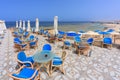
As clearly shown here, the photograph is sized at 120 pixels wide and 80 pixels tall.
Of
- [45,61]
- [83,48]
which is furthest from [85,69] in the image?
[83,48]

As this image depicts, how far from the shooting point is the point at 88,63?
17.2ft

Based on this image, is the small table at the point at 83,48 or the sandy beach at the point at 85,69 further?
the small table at the point at 83,48

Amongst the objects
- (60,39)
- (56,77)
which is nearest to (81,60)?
(56,77)

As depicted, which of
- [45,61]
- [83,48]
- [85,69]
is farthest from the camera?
[83,48]

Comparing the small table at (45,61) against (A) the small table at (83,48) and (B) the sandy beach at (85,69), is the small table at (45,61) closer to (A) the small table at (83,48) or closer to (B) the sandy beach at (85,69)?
(B) the sandy beach at (85,69)

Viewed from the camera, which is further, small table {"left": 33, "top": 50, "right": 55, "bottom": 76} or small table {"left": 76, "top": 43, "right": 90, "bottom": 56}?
small table {"left": 76, "top": 43, "right": 90, "bottom": 56}

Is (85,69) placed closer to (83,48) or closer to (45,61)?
(45,61)

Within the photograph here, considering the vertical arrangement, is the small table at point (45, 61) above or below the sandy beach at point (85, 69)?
above

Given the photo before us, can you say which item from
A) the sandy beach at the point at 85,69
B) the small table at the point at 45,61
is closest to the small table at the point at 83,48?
the sandy beach at the point at 85,69

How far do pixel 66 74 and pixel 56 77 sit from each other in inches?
15.8

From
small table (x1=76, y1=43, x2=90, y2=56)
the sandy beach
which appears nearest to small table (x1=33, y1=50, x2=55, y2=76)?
the sandy beach

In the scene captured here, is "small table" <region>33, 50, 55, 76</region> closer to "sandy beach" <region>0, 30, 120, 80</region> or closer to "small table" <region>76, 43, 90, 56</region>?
"sandy beach" <region>0, 30, 120, 80</region>

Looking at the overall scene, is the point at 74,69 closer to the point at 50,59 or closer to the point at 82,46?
the point at 50,59

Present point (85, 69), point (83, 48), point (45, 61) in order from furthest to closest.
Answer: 1. point (83, 48)
2. point (85, 69)
3. point (45, 61)
